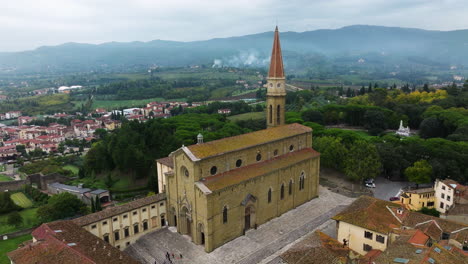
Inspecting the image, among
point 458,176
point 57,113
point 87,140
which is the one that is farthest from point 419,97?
point 57,113

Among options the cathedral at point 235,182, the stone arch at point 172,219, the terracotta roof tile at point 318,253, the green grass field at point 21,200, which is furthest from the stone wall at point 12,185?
the terracotta roof tile at point 318,253

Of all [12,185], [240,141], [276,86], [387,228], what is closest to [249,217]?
[240,141]

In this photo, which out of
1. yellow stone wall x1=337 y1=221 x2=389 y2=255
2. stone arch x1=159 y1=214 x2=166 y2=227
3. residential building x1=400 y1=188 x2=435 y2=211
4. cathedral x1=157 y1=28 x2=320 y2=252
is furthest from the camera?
residential building x1=400 y1=188 x2=435 y2=211

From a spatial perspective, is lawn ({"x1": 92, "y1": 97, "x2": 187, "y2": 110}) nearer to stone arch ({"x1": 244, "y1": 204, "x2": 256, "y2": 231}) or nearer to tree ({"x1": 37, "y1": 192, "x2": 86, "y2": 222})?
tree ({"x1": 37, "y1": 192, "x2": 86, "y2": 222})

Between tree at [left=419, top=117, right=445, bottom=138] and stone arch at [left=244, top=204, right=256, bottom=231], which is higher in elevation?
tree at [left=419, top=117, right=445, bottom=138]

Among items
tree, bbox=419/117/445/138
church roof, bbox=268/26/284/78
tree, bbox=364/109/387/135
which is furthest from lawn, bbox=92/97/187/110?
church roof, bbox=268/26/284/78

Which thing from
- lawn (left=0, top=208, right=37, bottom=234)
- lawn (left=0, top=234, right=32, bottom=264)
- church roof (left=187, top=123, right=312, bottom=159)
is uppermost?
church roof (left=187, top=123, right=312, bottom=159)
